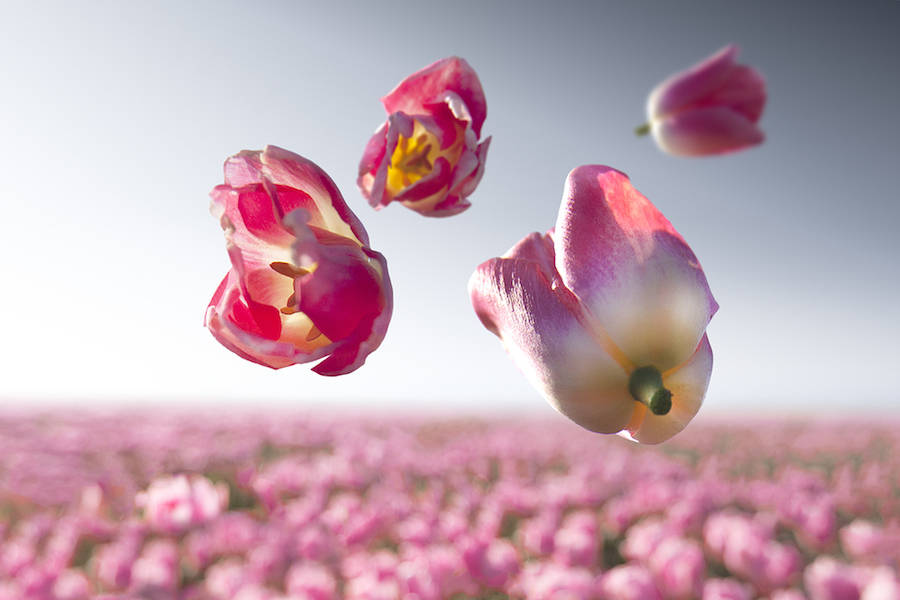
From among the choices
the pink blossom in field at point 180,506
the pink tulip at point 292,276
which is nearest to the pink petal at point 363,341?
the pink tulip at point 292,276

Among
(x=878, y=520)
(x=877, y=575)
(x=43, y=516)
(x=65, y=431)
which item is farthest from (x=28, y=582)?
(x=65, y=431)

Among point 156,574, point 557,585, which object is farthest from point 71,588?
point 557,585

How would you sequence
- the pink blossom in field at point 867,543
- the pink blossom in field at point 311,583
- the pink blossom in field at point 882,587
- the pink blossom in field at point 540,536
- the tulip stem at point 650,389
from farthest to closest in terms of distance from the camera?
the pink blossom in field at point 540,536
the pink blossom in field at point 867,543
the pink blossom in field at point 311,583
the pink blossom in field at point 882,587
the tulip stem at point 650,389

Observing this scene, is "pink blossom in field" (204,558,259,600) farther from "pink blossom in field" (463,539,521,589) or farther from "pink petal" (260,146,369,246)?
"pink petal" (260,146,369,246)

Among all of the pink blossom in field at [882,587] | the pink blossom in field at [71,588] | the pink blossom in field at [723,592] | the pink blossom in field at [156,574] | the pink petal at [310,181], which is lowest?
the pink blossom in field at [71,588]

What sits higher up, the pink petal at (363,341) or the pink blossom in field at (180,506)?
the pink petal at (363,341)

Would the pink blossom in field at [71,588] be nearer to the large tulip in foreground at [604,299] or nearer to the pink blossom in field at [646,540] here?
the pink blossom in field at [646,540]

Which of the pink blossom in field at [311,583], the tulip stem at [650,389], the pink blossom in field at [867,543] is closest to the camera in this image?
the tulip stem at [650,389]
